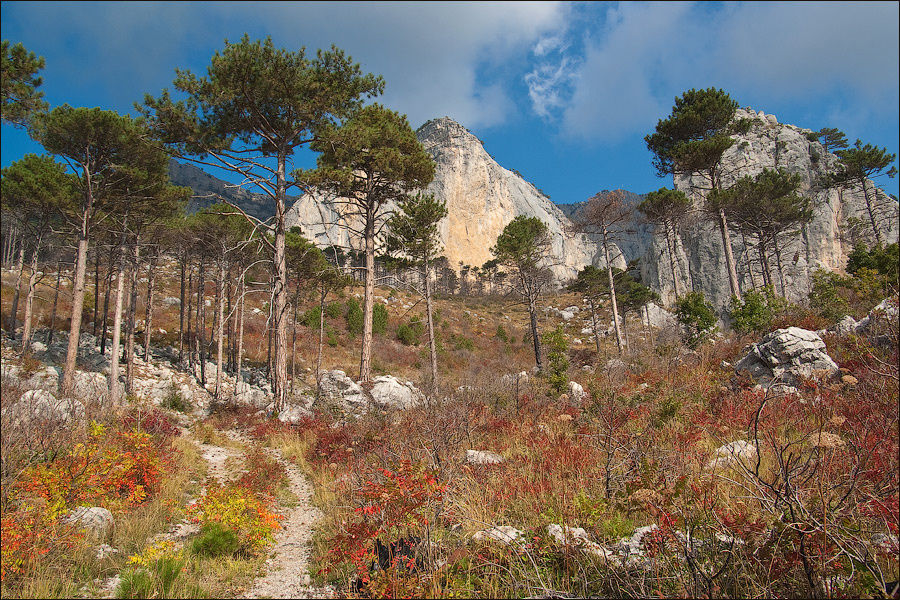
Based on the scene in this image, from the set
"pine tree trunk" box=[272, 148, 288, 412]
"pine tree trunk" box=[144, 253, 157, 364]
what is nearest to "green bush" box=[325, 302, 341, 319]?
"pine tree trunk" box=[144, 253, 157, 364]

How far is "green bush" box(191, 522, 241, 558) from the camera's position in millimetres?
3869

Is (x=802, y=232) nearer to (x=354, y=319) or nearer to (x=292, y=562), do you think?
(x=354, y=319)

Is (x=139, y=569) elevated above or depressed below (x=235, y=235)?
below

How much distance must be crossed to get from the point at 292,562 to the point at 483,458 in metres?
2.69

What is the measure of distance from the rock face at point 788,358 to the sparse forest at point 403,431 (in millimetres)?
47

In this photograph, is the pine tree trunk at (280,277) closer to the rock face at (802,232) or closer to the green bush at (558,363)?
the green bush at (558,363)

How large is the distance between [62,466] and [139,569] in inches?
76.0

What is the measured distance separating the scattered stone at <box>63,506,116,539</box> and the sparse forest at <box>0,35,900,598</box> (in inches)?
2.0

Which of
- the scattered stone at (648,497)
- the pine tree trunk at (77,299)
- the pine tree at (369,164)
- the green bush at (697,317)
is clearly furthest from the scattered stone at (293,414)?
the green bush at (697,317)

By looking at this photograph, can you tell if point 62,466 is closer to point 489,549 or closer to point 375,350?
point 489,549

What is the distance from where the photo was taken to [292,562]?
396cm

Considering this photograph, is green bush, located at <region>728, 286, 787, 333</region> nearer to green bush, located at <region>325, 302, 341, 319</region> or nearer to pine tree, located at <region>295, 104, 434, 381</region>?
pine tree, located at <region>295, 104, 434, 381</region>

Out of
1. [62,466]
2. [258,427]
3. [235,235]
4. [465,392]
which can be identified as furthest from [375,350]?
[62,466]

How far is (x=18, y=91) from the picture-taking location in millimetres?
11086
